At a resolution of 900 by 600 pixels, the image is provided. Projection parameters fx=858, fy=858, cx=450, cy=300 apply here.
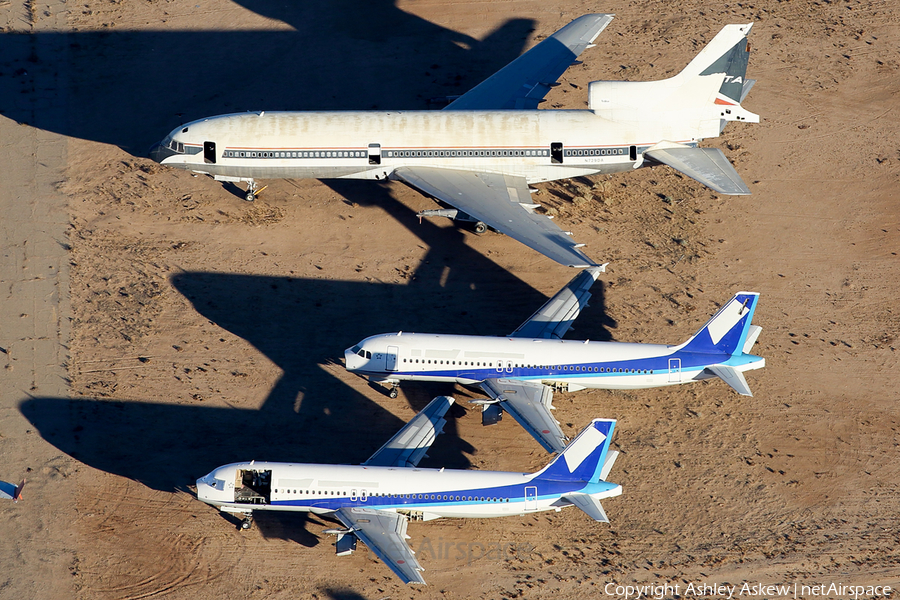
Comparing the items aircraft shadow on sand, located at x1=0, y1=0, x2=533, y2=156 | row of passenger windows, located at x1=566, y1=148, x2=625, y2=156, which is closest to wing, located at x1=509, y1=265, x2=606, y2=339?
row of passenger windows, located at x1=566, y1=148, x2=625, y2=156

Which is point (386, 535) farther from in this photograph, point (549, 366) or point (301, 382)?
point (549, 366)

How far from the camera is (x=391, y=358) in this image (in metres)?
40.8

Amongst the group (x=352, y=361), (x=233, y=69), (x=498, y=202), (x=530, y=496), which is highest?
(x=233, y=69)

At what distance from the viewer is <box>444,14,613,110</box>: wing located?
51250mm

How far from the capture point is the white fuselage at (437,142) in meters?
46.7

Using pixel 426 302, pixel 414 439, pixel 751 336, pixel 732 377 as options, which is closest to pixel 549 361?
pixel 414 439

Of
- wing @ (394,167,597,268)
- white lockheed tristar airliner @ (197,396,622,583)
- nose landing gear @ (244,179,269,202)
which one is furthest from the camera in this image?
nose landing gear @ (244,179,269,202)

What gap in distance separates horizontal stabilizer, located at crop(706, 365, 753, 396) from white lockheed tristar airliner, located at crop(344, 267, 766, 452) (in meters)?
0.05

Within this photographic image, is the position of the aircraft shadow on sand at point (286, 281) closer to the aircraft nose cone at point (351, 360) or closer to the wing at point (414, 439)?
the wing at point (414, 439)

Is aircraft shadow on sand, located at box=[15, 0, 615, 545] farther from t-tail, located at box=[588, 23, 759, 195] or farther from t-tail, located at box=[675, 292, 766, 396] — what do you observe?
t-tail, located at box=[588, 23, 759, 195]

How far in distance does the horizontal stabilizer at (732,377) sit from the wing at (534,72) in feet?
64.5

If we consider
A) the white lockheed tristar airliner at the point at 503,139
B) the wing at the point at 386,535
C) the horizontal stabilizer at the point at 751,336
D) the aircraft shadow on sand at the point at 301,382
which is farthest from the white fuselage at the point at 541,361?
the white lockheed tristar airliner at the point at 503,139

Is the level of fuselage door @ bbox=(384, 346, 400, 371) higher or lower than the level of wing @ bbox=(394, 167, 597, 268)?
lower

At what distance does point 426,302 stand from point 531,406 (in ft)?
29.2
